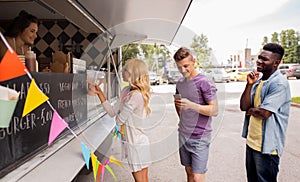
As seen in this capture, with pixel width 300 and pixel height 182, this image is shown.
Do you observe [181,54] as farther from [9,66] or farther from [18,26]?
[18,26]

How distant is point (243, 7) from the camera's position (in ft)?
7.77

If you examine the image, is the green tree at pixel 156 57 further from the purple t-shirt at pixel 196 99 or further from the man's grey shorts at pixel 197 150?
the man's grey shorts at pixel 197 150

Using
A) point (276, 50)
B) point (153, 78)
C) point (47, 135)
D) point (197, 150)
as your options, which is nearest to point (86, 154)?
point (47, 135)

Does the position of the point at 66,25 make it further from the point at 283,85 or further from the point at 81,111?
the point at 283,85

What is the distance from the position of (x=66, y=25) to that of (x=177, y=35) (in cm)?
255

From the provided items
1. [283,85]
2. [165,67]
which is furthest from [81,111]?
[283,85]

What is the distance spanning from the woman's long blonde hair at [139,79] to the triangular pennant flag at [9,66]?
893mm

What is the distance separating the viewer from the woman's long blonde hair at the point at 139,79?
1574 millimetres

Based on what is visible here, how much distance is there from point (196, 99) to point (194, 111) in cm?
8

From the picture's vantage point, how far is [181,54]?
1520 mm

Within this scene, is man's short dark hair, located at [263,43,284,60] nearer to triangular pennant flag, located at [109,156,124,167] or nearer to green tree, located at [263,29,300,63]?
triangular pennant flag, located at [109,156,124,167]

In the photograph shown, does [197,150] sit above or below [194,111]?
below

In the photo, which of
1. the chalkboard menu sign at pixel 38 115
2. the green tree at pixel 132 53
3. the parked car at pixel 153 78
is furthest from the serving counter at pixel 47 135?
the parked car at pixel 153 78

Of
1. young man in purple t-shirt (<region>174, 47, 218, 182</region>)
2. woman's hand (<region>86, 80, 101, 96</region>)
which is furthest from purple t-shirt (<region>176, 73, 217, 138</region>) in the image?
woman's hand (<region>86, 80, 101, 96</region>)
